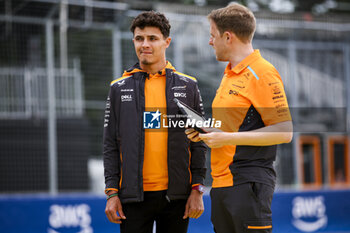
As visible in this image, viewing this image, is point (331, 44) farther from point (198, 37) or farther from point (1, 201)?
point (1, 201)

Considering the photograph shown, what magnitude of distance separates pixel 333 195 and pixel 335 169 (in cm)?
537

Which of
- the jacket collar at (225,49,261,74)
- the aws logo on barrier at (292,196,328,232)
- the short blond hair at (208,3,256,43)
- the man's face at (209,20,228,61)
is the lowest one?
the aws logo on barrier at (292,196,328,232)

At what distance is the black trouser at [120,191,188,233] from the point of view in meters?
3.25

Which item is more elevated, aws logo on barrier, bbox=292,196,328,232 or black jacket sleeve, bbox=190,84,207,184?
black jacket sleeve, bbox=190,84,207,184

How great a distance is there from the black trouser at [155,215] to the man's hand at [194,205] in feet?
0.18

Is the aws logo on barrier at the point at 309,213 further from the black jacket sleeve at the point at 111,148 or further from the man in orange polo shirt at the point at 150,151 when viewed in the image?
the black jacket sleeve at the point at 111,148

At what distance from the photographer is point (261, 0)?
20516 millimetres

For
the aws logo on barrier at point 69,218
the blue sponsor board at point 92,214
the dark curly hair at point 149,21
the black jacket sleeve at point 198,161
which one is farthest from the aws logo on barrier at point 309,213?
the dark curly hair at point 149,21

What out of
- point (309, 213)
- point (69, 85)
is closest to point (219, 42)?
point (309, 213)

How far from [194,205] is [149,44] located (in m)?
1.12

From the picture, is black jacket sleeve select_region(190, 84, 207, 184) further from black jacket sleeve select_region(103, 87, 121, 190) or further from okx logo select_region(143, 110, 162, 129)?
black jacket sleeve select_region(103, 87, 121, 190)

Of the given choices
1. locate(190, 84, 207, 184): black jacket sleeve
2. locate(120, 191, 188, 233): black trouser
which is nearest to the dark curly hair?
locate(190, 84, 207, 184): black jacket sleeve

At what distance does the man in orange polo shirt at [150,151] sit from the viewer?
3.27 m

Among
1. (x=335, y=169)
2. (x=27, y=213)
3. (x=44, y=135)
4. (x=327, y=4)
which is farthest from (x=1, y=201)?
(x=327, y=4)
